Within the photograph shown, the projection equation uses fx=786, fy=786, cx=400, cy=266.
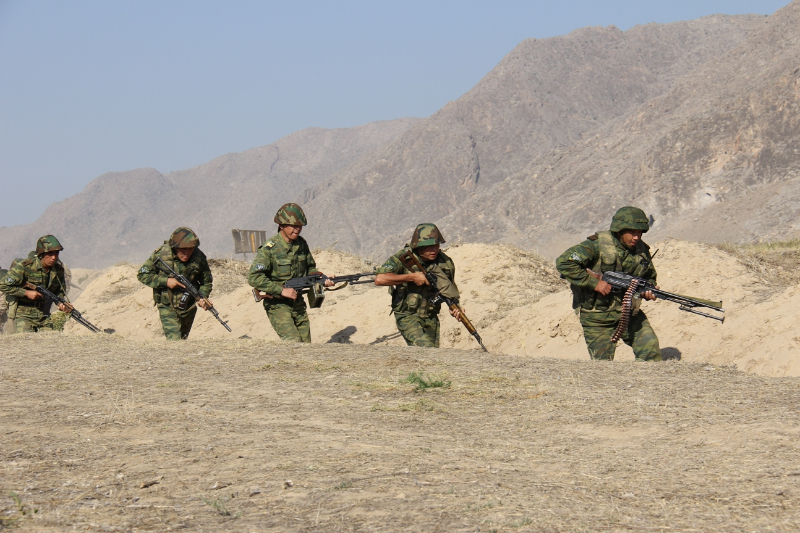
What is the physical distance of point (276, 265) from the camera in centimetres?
959

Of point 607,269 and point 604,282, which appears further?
point 607,269

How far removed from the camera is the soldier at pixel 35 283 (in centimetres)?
1209

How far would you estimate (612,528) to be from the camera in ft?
10.8

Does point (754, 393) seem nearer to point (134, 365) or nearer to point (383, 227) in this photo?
point (134, 365)

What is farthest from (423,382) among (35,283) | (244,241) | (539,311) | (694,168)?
(694,168)

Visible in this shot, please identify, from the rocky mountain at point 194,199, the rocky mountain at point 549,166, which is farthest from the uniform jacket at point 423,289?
the rocky mountain at point 194,199

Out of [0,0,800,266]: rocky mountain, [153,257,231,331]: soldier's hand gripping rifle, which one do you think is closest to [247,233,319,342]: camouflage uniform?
[153,257,231,331]: soldier's hand gripping rifle

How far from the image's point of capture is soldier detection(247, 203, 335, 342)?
9414 millimetres

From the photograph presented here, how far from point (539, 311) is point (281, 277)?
531 cm

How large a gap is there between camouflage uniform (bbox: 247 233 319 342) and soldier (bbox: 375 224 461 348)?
3.61 ft

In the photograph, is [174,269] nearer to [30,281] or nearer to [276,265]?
[276,265]

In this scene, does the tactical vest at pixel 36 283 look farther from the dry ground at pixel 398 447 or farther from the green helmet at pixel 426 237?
the green helmet at pixel 426 237

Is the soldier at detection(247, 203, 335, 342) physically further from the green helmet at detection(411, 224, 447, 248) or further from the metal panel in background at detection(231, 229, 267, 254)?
the metal panel in background at detection(231, 229, 267, 254)

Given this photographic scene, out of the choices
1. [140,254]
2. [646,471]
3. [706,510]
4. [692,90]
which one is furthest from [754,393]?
[140,254]
